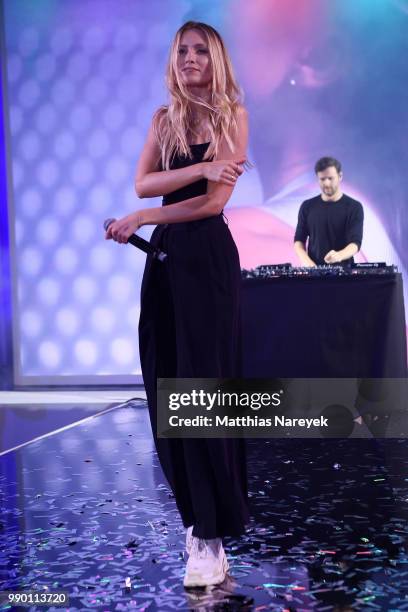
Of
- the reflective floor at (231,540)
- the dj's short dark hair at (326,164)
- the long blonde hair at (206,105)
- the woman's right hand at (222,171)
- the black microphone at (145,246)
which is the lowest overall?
the reflective floor at (231,540)

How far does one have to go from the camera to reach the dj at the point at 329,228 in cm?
525

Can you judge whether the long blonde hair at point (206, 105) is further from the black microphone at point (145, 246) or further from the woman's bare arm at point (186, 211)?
the black microphone at point (145, 246)

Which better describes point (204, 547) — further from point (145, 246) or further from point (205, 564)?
point (145, 246)

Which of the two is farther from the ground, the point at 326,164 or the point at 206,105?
the point at 326,164

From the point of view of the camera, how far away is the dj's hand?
5.12 m

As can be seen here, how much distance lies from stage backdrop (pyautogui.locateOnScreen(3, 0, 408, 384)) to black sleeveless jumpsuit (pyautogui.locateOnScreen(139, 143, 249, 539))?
14.2ft

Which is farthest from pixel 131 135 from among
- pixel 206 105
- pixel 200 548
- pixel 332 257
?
pixel 200 548

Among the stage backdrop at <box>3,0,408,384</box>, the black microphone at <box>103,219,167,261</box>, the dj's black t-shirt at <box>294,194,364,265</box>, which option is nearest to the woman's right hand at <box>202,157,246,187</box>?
the black microphone at <box>103,219,167,261</box>

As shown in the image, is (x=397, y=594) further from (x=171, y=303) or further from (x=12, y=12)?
(x=12, y=12)

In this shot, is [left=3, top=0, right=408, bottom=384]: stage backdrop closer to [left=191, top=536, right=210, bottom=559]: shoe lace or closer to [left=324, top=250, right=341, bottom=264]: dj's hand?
[left=324, top=250, right=341, bottom=264]: dj's hand

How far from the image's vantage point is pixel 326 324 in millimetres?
3555

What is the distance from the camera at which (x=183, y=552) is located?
2.01 meters

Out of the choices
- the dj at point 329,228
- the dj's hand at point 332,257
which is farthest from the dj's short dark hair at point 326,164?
the dj's hand at point 332,257

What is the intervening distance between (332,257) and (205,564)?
3609 millimetres
